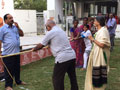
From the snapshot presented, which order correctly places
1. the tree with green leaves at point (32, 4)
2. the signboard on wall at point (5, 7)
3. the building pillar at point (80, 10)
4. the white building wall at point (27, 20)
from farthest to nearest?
the tree with green leaves at point (32, 4) < the building pillar at point (80, 10) < the white building wall at point (27, 20) < the signboard on wall at point (5, 7)

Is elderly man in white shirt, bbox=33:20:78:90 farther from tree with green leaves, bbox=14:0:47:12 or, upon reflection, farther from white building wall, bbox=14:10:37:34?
tree with green leaves, bbox=14:0:47:12

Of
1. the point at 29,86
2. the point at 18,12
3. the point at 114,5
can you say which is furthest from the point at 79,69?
the point at 114,5

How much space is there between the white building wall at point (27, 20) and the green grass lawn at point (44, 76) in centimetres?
976

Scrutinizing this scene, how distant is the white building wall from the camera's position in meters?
16.6

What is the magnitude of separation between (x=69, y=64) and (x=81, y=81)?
1579 mm

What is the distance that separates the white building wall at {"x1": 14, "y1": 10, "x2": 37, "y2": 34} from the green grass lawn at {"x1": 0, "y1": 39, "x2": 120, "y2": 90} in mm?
9757

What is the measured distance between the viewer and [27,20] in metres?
17.1

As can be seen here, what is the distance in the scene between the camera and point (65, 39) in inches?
141

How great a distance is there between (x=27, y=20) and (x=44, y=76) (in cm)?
1207

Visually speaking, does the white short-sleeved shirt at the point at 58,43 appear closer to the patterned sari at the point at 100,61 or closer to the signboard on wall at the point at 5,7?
the patterned sari at the point at 100,61

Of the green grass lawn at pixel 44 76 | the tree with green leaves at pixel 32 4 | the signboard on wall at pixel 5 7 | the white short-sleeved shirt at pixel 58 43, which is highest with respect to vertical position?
the tree with green leaves at pixel 32 4

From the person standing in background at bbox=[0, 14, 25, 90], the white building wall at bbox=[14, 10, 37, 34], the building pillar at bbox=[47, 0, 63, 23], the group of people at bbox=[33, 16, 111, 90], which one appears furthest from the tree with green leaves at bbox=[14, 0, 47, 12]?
the group of people at bbox=[33, 16, 111, 90]

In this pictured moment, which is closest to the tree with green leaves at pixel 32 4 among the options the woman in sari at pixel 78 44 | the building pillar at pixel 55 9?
the building pillar at pixel 55 9

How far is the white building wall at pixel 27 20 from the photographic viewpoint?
16578 millimetres
